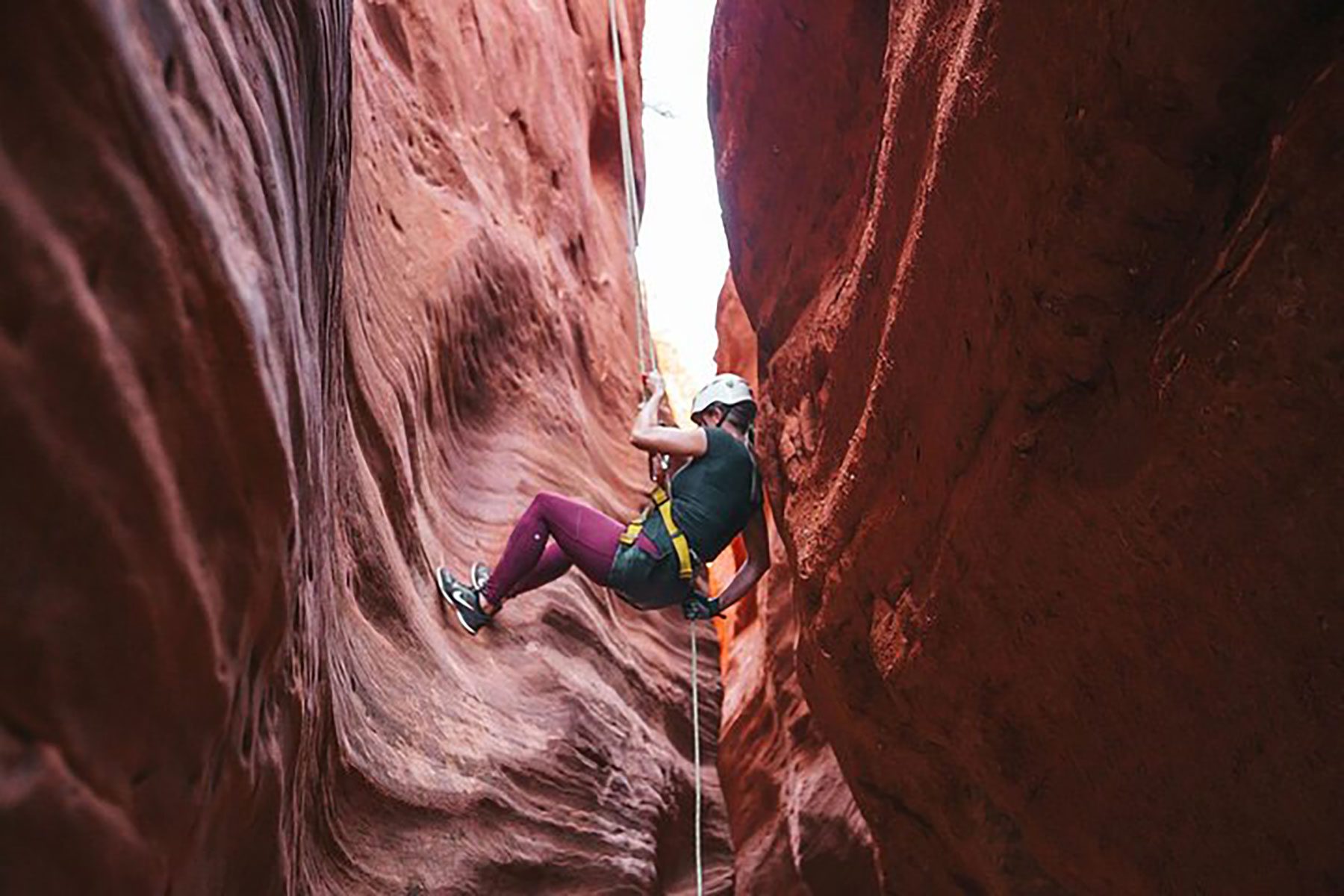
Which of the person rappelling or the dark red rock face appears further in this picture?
the person rappelling

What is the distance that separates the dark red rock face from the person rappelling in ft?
5.29

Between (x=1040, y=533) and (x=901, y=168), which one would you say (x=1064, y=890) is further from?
(x=901, y=168)

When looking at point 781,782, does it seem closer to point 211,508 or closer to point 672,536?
point 672,536

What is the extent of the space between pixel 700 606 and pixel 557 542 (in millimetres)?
689

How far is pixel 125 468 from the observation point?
1614mm

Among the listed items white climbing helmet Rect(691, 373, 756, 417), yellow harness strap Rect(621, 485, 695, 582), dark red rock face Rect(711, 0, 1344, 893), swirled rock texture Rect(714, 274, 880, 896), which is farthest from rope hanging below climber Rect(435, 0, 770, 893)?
dark red rock face Rect(711, 0, 1344, 893)

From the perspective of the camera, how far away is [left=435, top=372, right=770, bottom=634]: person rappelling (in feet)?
19.1

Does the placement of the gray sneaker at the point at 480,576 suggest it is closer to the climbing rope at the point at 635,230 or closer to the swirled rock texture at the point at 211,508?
the swirled rock texture at the point at 211,508

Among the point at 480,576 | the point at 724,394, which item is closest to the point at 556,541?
the point at 480,576

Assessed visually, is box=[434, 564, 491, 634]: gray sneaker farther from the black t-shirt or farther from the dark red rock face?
the dark red rock face

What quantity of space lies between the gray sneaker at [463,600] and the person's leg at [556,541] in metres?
0.06

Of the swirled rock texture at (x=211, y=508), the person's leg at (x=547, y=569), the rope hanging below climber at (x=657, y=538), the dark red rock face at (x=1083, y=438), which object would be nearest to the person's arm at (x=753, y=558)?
the rope hanging below climber at (x=657, y=538)

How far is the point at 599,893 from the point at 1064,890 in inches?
99.1

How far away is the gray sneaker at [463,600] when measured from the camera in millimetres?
5688
